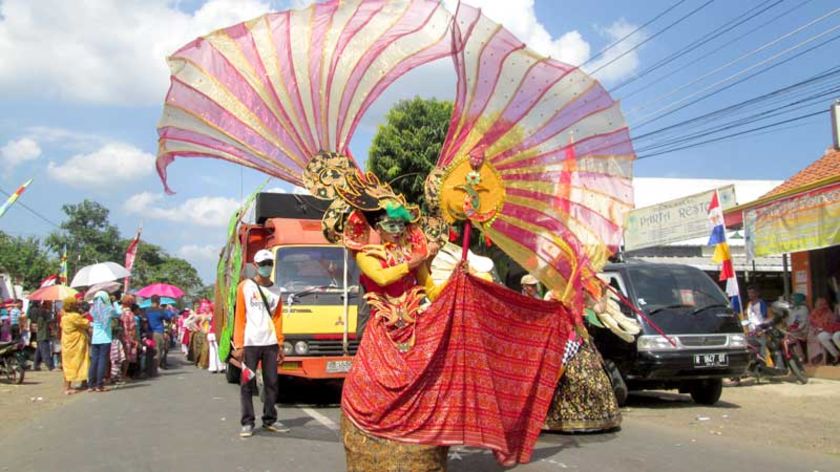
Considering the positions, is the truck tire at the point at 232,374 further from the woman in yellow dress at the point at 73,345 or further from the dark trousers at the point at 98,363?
the woman in yellow dress at the point at 73,345

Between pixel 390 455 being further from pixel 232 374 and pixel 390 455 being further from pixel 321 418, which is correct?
pixel 232 374

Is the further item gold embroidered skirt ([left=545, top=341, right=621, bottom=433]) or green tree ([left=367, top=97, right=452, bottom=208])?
green tree ([left=367, top=97, right=452, bottom=208])

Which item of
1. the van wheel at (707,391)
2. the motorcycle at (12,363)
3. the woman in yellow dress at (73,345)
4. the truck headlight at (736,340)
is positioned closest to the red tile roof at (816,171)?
the truck headlight at (736,340)

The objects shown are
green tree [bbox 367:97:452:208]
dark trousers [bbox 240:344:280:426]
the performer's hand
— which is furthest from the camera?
green tree [bbox 367:97:452:208]

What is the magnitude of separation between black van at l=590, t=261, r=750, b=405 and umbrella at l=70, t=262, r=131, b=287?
1191cm

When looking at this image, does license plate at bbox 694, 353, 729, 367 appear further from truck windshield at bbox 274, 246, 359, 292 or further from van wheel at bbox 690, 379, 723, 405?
truck windshield at bbox 274, 246, 359, 292

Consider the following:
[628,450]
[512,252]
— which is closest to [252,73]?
[512,252]

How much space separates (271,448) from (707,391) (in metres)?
6.40

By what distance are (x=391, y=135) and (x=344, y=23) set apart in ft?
39.2

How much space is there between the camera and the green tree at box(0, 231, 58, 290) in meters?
51.0

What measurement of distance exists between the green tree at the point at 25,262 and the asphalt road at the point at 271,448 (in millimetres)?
47297

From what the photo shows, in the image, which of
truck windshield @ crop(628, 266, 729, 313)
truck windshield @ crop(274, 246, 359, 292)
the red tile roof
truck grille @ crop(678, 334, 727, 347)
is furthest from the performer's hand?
the red tile roof

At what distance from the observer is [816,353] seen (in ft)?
44.6

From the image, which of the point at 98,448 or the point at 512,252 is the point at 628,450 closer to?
the point at 512,252
